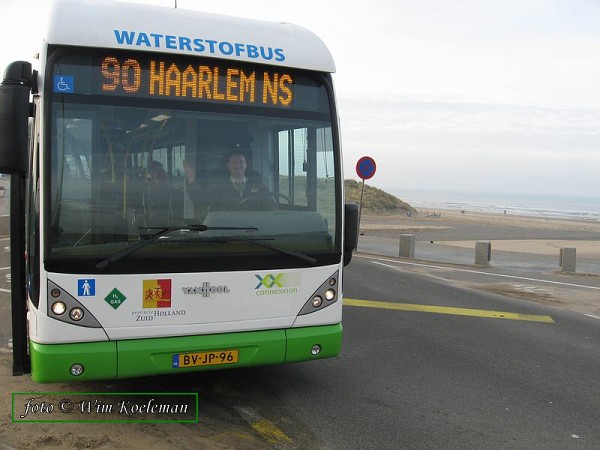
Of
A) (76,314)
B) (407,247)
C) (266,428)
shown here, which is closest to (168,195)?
(76,314)

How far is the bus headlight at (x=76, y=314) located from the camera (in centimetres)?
436

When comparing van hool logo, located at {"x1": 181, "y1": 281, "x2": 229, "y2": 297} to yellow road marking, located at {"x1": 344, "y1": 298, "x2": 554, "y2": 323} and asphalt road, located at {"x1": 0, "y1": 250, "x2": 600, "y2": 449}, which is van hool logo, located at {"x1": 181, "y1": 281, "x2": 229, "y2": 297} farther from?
yellow road marking, located at {"x1": 344, "y1": 298, "x2": 554, "y2": 323}

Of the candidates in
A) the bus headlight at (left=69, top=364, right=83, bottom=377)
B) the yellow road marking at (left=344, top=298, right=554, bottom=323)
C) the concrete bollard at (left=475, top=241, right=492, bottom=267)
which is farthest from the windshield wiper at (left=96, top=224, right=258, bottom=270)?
the concrete bollard at (left=475, top=241, right=492, bottom=267)

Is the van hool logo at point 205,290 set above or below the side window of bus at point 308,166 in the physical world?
below

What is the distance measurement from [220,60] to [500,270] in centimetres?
1274

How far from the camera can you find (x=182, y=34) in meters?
4.79

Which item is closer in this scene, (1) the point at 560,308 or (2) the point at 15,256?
(2) the point at 15,256

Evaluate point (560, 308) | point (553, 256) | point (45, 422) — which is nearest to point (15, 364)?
point (45, 422)

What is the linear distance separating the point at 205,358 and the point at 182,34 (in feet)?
8.23

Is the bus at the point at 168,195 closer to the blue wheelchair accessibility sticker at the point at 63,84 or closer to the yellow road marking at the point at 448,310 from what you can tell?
the blue wheelchair accessibility sticker at the point at 63,84

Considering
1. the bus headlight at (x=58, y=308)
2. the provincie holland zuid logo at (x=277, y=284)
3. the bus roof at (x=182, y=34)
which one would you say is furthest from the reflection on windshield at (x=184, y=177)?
the bus roof at (x=182, y=34)

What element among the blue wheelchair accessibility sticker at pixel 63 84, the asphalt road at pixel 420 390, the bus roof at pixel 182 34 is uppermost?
the bus roof at pixel 182 34

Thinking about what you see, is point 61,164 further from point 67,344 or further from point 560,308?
point 560,308

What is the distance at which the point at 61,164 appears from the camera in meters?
4.36
